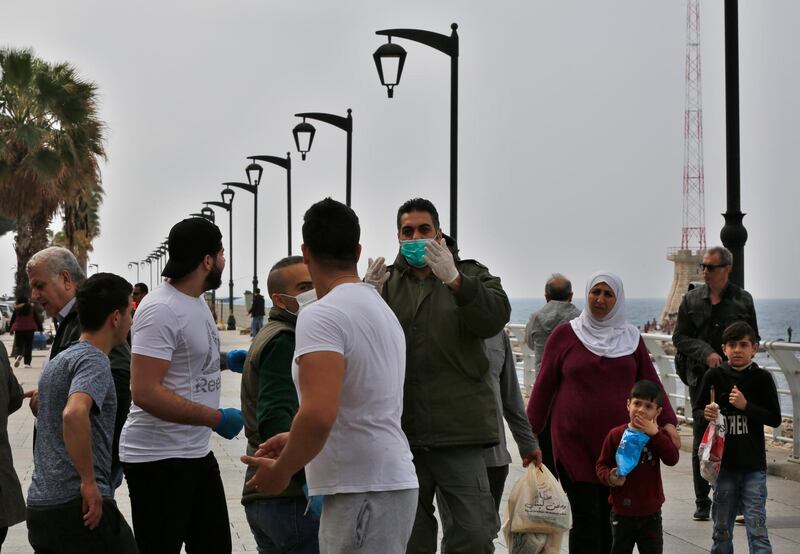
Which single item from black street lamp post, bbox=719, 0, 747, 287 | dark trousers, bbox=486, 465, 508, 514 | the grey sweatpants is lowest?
dark trousers, bbox=486, 465, 508, 514

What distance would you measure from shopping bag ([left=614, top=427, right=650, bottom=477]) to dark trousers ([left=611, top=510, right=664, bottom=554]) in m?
0.26

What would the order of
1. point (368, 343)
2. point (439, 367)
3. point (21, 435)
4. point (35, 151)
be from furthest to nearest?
1. point (35, 151)
2. point (21, 435)
3. point (439, 367)
4. point (368, 343)

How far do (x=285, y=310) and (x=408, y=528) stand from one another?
1.01m

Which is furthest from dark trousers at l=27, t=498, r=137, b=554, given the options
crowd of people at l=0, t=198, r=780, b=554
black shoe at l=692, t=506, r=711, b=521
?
black shoe at l=692, t=506, r=711, b=521

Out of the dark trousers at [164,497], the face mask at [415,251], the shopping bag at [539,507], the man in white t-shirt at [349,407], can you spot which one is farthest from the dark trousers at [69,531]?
the shopping bag at [539,507]

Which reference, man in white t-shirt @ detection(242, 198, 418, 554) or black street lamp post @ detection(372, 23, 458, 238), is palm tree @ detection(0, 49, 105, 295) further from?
man in white t-shirt @ detection(242, 198, 418, 554)

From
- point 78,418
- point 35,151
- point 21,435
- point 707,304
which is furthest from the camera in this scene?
point 35,151

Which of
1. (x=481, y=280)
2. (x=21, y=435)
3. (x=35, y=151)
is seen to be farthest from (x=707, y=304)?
(x=35, y=151)

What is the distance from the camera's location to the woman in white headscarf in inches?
273

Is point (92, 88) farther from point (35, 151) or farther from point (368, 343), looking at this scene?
point (368, 343)

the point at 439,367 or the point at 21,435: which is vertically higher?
the point at 439,367

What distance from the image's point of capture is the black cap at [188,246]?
5.45m

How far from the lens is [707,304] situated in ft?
31.0

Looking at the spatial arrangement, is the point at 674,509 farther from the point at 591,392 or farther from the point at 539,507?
the point at 539,507
